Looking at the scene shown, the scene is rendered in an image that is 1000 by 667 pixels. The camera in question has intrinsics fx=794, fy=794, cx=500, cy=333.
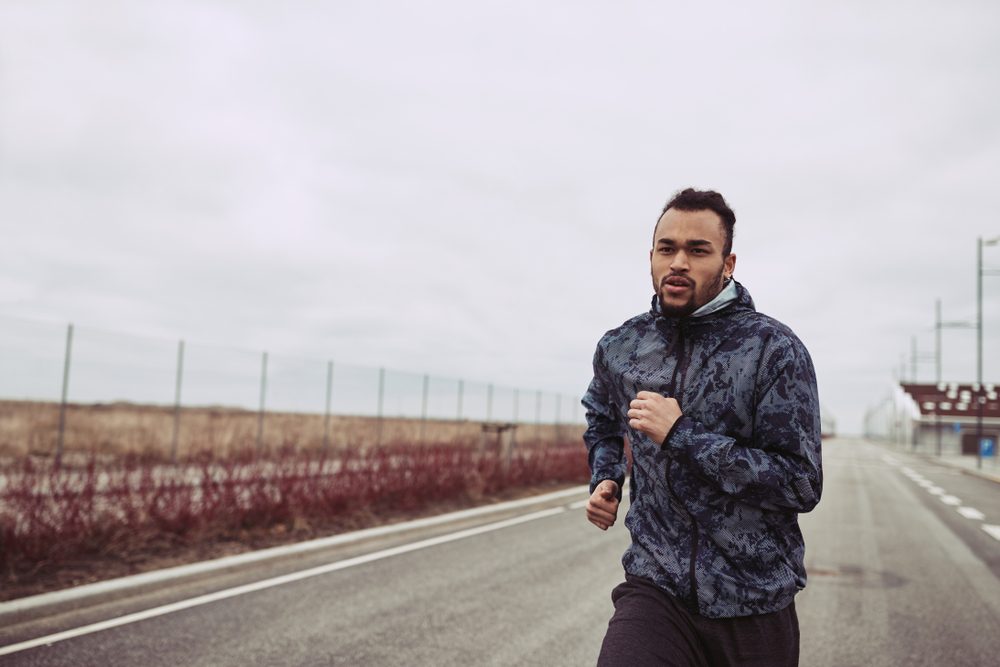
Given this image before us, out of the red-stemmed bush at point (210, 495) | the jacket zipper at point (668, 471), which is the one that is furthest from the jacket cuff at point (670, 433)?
the red-stemmed bush at point (210, 495)

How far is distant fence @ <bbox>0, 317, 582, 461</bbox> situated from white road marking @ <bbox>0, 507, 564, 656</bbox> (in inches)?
140

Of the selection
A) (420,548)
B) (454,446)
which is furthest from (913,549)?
(454,446)

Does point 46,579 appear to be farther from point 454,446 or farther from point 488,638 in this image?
point 454,446

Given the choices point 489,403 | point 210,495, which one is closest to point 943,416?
point 489,403

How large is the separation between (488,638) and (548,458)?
1275 cm

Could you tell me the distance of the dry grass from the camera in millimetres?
19516

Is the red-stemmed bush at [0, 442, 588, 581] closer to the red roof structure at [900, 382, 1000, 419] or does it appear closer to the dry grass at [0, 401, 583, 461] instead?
the dry grass at [0, 401, 583, 461]

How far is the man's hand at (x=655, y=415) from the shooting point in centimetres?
209

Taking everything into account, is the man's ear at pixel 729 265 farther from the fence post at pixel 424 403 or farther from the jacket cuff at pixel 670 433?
the fence post at pixel 424 403

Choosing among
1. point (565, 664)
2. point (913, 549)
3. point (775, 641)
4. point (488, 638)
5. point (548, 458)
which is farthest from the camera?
point (548, 458)

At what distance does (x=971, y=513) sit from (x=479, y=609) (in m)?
11.9

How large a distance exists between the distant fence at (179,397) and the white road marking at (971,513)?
27.9 ft

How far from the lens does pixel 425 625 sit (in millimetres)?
5691

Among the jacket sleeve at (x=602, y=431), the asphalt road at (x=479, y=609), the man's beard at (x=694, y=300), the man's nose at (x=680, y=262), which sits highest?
the man's nose at (x=680, y=262)
